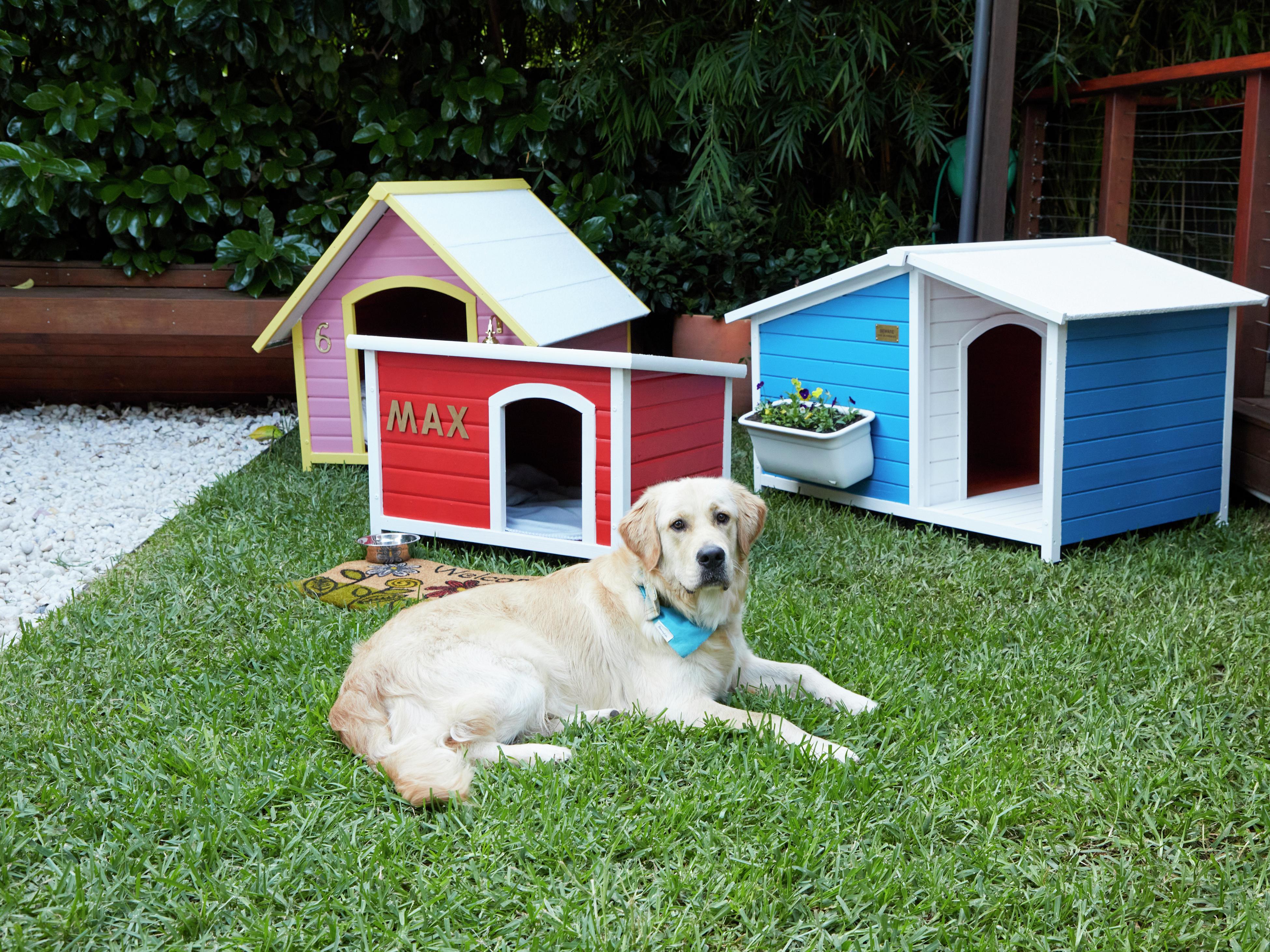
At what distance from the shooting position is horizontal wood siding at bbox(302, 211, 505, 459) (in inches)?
217

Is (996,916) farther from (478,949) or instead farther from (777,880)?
(478,949)

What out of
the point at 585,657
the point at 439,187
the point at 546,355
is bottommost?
the point at 585,657

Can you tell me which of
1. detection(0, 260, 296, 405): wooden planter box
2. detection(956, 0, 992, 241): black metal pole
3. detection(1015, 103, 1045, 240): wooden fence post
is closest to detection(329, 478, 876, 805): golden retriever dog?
detection(956, 0, 992, 241): black metal pole

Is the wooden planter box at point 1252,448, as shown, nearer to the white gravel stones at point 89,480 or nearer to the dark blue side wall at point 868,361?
the dark blue side wall at point 868,361

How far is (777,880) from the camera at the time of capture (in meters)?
2.31

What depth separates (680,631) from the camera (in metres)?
2.97

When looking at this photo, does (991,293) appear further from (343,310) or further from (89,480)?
(89,480)

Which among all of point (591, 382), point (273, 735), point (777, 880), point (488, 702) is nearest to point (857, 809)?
point (777, 880)

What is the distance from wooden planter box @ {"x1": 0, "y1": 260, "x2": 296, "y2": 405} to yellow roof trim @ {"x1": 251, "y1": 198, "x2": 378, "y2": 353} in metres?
1.23

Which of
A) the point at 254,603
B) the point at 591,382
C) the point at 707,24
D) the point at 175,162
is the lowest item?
the point at 254,603

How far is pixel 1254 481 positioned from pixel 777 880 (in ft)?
12.7

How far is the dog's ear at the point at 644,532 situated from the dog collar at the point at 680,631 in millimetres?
135

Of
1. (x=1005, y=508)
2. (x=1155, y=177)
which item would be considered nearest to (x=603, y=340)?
(x=1005, y=508)

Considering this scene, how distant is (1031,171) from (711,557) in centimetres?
464
